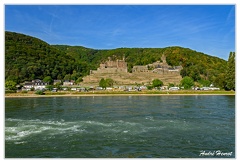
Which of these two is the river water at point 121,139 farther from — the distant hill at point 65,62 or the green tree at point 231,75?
the distant hill at point 65,62

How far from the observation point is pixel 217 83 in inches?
1683

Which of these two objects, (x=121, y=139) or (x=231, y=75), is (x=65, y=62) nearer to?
(x=231, y=75)

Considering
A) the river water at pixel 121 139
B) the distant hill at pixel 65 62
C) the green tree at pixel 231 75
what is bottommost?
the river water at pixel 121 139

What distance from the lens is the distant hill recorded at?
183ft

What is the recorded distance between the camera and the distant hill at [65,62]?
5572 centimetres

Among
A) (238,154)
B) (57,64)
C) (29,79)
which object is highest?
(57,64)

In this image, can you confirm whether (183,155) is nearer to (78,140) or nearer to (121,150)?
(121,150)

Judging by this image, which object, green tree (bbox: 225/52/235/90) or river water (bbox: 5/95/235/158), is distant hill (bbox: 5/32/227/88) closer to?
green tree (bbox: 225/52/235/90)

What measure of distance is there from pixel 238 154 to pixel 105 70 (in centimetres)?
4910

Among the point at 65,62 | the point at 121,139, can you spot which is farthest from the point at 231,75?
the point at 65,62

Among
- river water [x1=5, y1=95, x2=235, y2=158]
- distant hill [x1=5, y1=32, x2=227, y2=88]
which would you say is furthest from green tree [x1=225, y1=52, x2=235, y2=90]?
river water [x1=5, y1=95, x2=235, y2=158]

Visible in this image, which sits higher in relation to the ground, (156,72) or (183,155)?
(156,72)

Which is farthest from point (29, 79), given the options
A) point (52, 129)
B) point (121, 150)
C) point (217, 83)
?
point (121, 150)

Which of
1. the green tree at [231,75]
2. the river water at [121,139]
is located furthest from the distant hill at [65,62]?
the river water at [121,139]
